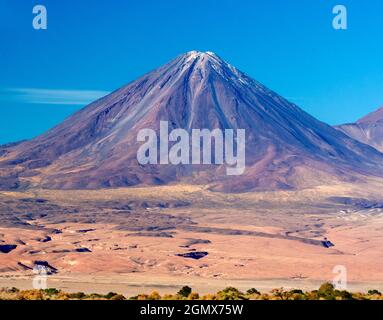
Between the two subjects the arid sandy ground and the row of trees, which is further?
the arid sandy ground

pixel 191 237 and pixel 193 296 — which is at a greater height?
pixel 191 237

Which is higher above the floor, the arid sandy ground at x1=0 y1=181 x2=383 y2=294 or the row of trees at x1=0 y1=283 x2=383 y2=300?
the arid sandy ground at x1=0 y1=181 x2=383 y2=294

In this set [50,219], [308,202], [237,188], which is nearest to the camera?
[50,219]

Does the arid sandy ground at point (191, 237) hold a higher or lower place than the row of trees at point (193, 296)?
higher

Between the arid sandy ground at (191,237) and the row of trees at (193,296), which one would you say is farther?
the arid sandy ground at (191,237)

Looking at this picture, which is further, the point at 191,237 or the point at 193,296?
the point at 191,237
